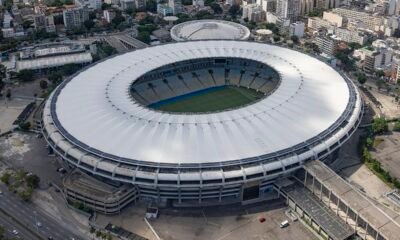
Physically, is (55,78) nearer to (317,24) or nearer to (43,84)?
(43,84)

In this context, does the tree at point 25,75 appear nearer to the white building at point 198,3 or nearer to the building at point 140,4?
the building at point 140,4

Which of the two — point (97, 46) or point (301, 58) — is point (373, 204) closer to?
point (301, 58)

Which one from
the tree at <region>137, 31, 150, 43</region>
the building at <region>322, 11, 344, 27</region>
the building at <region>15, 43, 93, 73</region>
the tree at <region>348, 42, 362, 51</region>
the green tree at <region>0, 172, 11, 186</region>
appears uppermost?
the building at <region>322, 11, 344, 27</region>

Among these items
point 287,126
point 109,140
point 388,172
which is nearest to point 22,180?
point 109,140

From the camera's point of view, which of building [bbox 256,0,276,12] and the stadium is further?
building [bbox 256,0,276,12]

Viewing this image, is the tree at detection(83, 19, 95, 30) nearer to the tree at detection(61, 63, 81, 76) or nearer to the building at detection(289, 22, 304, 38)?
the tree at detection(61, 63, 81, 76)

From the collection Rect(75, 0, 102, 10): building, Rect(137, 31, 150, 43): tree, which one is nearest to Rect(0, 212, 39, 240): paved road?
Rect(137, 31, 150, 43): tree
